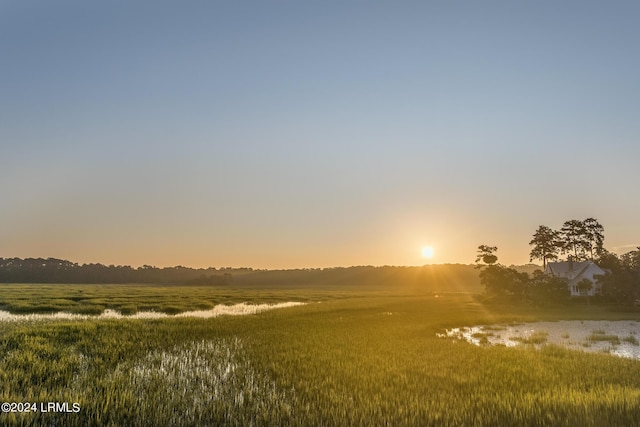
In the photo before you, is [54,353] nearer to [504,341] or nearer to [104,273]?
[504,341]

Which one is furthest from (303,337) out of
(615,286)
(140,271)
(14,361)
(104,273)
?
(140,271)

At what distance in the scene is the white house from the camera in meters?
52.4

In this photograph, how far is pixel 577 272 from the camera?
55656 mm

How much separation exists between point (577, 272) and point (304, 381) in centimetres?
5826

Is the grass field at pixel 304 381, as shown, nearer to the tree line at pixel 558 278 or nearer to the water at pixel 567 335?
the water at pixel 567 335

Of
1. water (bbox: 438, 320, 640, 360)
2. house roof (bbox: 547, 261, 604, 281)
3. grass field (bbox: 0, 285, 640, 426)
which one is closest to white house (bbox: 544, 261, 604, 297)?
house roof (bbox: 547, 261, 604, 281)

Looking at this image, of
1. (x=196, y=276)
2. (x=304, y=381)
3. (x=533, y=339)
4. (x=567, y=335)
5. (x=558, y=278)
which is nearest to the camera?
(x=304, y=381)

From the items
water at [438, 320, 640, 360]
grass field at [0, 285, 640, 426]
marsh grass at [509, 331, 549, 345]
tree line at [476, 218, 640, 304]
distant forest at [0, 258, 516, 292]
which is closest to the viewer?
grass field at [0, 285, 640, 426]

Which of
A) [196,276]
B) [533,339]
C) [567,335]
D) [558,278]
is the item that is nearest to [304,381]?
[533,339]

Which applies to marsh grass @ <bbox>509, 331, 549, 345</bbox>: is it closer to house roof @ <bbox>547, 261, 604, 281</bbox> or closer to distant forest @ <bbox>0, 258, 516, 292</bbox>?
house roof @ <bbox>547, 261, 604, 281</bbox>

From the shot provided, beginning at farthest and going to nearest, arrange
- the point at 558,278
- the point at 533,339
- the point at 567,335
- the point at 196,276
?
1. the point at 196,276
2. the point at 558,278
3. the point at 567,335
4. the point at 533,339

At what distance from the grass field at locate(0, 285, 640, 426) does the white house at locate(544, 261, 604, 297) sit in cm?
4462

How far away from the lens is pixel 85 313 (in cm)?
3462

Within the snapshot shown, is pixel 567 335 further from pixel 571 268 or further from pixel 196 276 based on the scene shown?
pixel 196 276
